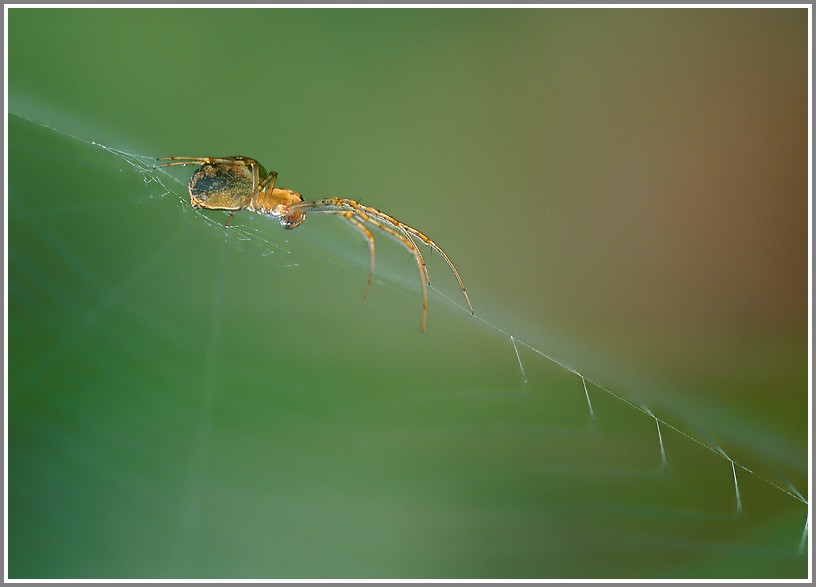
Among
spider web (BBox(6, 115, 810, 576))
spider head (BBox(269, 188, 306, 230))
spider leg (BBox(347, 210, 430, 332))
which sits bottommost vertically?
spider web (BBox(6, 115, 810, 576))

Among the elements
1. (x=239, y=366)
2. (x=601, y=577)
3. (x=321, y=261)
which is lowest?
(x=601, y=577)

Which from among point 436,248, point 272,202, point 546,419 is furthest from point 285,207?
point 546,419

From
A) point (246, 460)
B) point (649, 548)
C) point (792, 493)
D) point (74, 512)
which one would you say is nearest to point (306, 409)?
point (246, 460)

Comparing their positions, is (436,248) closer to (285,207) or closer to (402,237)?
(402,237)

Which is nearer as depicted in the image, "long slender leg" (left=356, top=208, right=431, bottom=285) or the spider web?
the spider web

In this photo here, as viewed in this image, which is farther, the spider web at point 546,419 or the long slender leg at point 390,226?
the long slender leg at point 390,226

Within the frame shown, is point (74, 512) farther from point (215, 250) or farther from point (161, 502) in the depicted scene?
point (215, 250)
